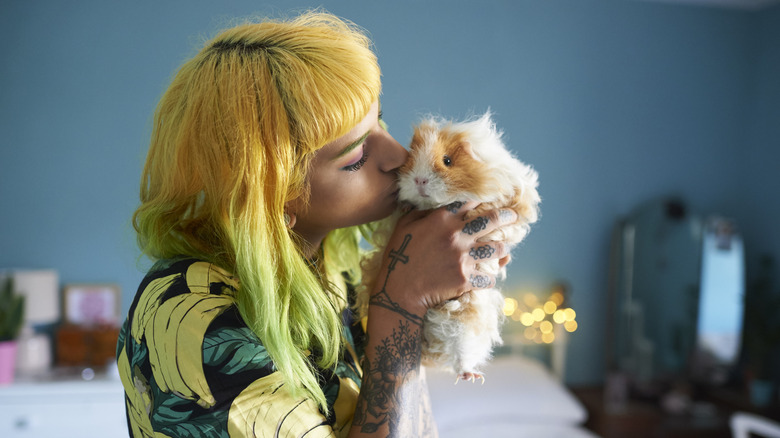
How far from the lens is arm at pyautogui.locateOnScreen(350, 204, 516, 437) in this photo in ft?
2.39

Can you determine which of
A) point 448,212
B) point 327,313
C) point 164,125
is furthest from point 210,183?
point 448,212

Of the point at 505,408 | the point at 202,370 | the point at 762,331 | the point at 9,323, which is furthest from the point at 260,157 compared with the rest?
the point at 762,331

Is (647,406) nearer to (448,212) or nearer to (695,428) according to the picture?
(695,428)

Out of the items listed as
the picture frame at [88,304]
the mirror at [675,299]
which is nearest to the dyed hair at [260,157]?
the picture frame at [88,304]

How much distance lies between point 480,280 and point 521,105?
242 cm

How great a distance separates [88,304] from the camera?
269 centimetres

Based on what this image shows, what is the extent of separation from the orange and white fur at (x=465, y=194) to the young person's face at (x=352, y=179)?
4cm

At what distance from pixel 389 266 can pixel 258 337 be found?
0.23m

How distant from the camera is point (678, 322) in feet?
9.67

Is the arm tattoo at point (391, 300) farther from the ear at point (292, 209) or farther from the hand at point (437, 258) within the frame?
the ear at point (292, 209)

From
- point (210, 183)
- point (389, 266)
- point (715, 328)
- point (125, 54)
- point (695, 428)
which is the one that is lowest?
point (695, 428)

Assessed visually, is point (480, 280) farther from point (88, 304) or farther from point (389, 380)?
point (88, 304)

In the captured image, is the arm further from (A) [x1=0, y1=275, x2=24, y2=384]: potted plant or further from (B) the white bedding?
(A) [x1=0, y1=275, x2=24, y2=384]: potted plant

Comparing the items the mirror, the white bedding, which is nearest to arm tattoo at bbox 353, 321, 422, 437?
the white bedding
